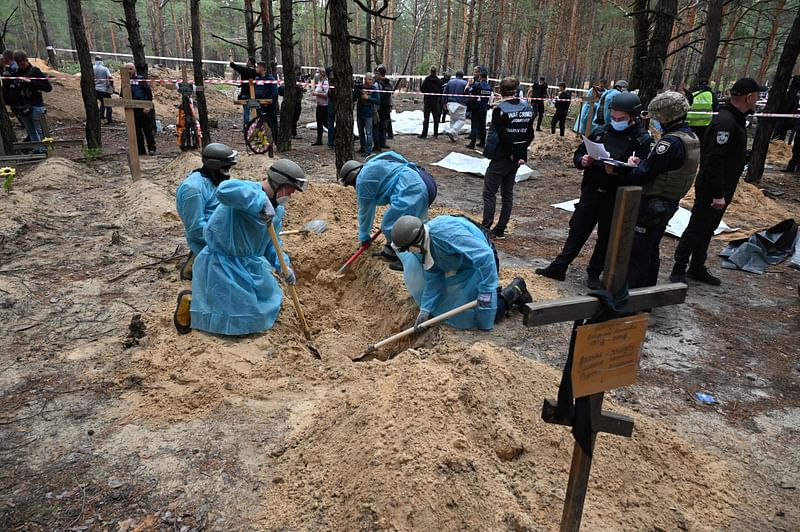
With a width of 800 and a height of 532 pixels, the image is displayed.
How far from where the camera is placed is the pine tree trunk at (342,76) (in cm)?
737

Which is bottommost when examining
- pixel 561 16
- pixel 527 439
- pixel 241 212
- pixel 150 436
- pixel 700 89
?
pixel 150 436

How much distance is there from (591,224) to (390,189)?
2.07 metres

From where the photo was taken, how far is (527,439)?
2.89m

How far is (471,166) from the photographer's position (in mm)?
11117

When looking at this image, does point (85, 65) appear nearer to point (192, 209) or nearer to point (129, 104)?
point (129, 104)

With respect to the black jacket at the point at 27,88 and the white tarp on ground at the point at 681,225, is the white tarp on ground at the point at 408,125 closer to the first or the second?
the black jacket at the point at 27,88

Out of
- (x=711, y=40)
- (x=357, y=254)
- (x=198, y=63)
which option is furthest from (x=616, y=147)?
(x=711, y=40)

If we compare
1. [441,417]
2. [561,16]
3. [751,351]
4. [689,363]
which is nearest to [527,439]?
[441,417]

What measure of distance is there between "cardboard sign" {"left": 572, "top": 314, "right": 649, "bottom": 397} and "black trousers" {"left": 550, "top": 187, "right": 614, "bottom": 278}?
10.8 ft

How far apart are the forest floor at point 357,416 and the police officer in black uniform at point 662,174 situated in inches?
26.3

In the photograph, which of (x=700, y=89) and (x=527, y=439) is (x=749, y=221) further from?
(x=527, y=439)

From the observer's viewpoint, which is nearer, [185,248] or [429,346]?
[429,346]

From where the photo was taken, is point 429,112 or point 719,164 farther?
point 429,112

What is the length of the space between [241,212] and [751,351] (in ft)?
14.3
